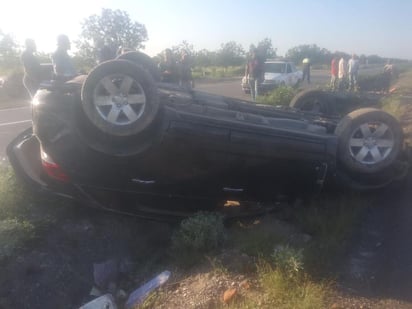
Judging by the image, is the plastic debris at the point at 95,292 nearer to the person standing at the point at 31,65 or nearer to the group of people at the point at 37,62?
the group of people at the point at 37,62

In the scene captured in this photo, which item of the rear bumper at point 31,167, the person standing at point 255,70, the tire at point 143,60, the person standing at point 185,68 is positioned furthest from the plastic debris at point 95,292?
the person standing at point 255,70

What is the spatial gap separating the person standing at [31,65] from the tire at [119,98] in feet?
15.8

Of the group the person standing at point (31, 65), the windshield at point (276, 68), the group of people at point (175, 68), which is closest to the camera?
the person standing at point (31, 65)

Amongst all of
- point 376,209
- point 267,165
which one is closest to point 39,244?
point 267,165

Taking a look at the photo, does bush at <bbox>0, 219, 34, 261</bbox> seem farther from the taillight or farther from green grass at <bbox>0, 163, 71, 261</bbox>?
the taillight

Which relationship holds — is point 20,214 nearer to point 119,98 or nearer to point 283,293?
point 119,98

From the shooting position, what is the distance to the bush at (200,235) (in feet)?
12.5

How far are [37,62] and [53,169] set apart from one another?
481 centimetres

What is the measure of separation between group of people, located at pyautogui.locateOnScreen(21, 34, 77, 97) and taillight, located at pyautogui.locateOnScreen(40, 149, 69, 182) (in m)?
3.58

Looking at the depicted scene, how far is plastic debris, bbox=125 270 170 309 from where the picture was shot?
3.44m

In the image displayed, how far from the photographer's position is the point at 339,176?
415 centimetres

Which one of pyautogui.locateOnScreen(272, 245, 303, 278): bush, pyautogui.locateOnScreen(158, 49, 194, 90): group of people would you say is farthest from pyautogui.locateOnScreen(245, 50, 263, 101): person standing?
pyautogui.locateOnScreen(272, 245, 303, 278): bush

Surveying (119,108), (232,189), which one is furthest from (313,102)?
(119,108)

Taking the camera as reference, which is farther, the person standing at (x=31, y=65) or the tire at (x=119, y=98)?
the person standing at (x=31, y=65)
